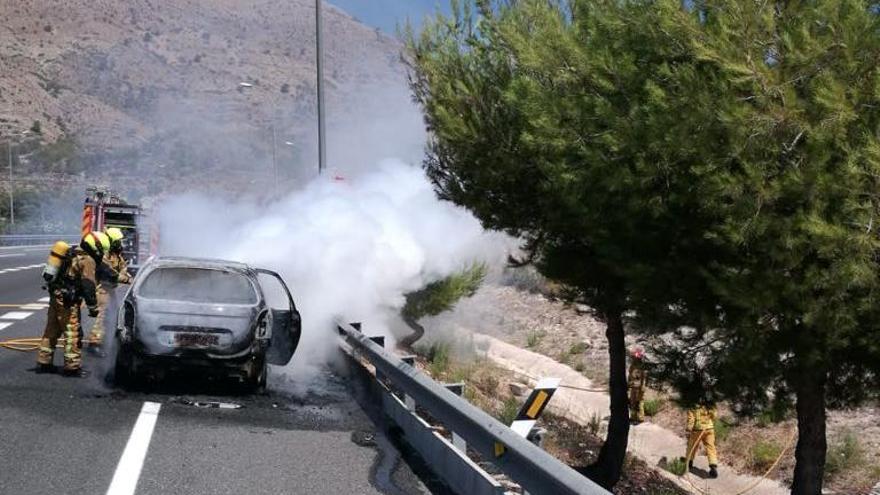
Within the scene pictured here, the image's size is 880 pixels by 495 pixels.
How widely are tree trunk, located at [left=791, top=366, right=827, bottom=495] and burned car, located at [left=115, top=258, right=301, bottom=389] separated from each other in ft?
17.8

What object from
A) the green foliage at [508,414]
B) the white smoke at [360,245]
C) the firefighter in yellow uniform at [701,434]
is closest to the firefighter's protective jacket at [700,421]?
A: the firefighter in yellow uniform at [701,434]

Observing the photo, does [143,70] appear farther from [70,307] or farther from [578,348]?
[70,307]

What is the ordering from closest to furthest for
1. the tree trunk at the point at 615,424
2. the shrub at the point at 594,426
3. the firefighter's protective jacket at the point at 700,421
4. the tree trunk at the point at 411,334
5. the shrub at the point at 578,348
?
the tree trunk at the point at 615,424 < the firefighter's protective jacket at the point at 700,421 < the shrub at the point at 594,426 < the tree trunk at the point at 411,334 < the shrub at the point at 578,348

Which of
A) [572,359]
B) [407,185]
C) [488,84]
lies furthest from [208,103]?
[488,84]

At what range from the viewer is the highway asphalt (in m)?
7.32

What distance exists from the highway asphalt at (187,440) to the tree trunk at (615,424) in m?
3.28

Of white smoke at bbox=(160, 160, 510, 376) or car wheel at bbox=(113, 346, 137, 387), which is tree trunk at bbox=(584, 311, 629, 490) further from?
car wheel at bbox=(113, 346, 137, 387)

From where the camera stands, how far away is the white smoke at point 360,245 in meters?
15.8

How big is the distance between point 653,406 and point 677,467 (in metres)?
5.24

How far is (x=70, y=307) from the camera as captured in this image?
11.6 m

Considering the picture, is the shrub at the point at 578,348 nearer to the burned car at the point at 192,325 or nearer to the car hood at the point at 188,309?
the burned car at the point at 192,325

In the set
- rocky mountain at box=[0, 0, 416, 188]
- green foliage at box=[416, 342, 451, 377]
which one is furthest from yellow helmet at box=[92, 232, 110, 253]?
rocky mountain at box=[0, 0, 416, 188]

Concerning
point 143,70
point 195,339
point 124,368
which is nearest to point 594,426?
point 195,339

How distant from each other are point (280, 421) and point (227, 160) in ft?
250
